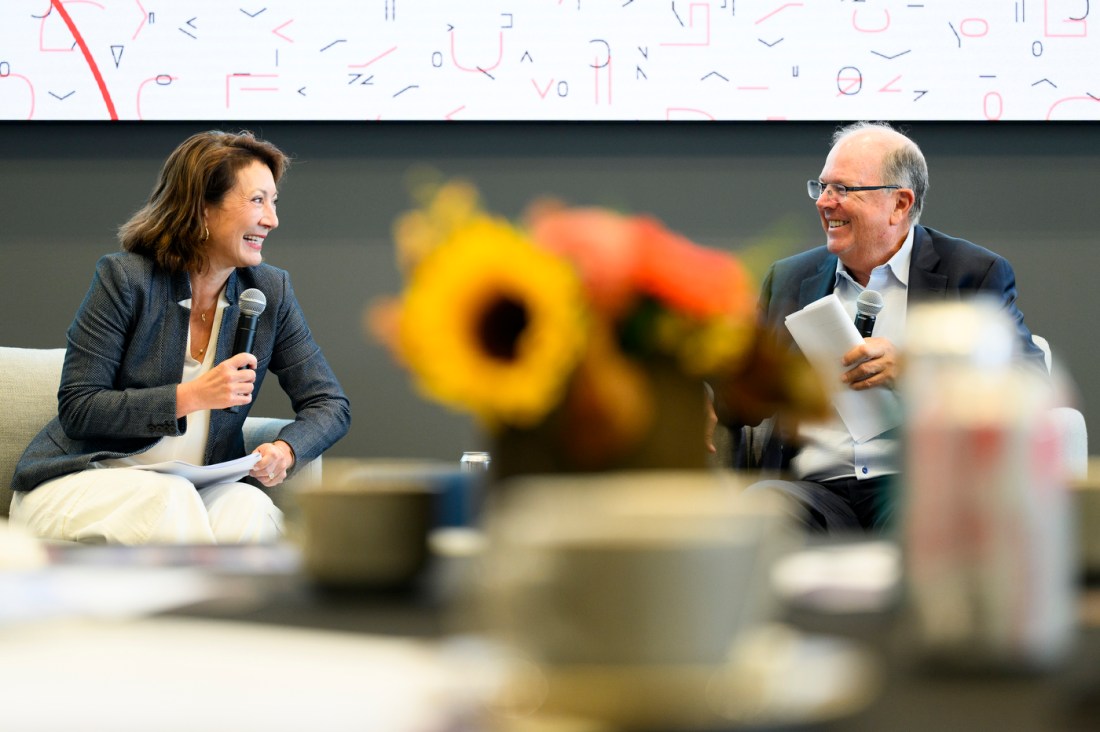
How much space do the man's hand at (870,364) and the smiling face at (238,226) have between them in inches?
55.0

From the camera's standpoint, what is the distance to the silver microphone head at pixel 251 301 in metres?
2.59

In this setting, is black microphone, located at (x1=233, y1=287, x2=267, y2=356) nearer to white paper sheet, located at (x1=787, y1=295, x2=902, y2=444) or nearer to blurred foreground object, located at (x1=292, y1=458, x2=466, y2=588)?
white paper sheet, located at (x1=787, y1=295, x2=902, y2=444)

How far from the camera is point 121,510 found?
234 centimetres

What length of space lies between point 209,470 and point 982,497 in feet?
6.96
